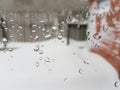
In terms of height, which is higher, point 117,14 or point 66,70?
Answer: point 117,14

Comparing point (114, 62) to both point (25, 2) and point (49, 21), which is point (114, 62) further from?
point (25, 2)

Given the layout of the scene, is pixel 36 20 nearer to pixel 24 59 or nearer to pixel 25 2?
pixel 25 2

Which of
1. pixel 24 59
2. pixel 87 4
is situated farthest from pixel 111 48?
pixel 87 4

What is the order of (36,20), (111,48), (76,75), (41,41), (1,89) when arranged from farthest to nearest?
(36,20), (41,41), (111,48), (76,75), (1,89)

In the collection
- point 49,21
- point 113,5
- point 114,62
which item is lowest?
point 114,62

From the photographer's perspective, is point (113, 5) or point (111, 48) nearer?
point (113, 5)

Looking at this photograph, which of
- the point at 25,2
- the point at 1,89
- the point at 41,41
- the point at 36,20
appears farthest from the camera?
the point at 25,2
